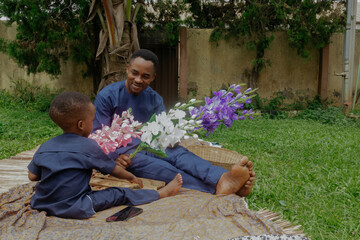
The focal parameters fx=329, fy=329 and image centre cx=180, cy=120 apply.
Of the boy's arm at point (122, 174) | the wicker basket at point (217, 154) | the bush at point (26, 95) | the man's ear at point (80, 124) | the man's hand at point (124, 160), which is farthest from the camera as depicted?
the bush at point (26, 95)

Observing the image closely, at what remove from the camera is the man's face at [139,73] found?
2.92 metres

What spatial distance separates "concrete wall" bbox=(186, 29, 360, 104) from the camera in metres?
7.69

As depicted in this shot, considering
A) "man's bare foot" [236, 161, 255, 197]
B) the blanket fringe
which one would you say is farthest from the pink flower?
the blanket fringe

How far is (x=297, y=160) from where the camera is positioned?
13.1 feet

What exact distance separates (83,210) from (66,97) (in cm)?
75

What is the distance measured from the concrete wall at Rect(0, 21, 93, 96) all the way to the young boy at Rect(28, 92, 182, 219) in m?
5.53

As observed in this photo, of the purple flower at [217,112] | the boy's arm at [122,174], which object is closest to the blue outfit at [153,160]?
the boy's arm at [122,174]

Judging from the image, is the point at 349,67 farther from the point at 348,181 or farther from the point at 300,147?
the point at 348,181

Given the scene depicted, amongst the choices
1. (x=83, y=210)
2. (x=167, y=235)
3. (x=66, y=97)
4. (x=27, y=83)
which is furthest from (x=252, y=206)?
A: (x=27, y=83)

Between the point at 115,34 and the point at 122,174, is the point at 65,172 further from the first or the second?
the point at 115,34

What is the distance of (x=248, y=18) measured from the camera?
721cm

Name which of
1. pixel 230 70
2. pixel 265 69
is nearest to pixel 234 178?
pixel 230 70

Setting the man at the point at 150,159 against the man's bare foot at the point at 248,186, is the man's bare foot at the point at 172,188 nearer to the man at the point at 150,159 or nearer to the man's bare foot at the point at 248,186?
the man at the point at 150,159

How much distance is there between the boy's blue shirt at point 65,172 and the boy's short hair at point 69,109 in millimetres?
105
